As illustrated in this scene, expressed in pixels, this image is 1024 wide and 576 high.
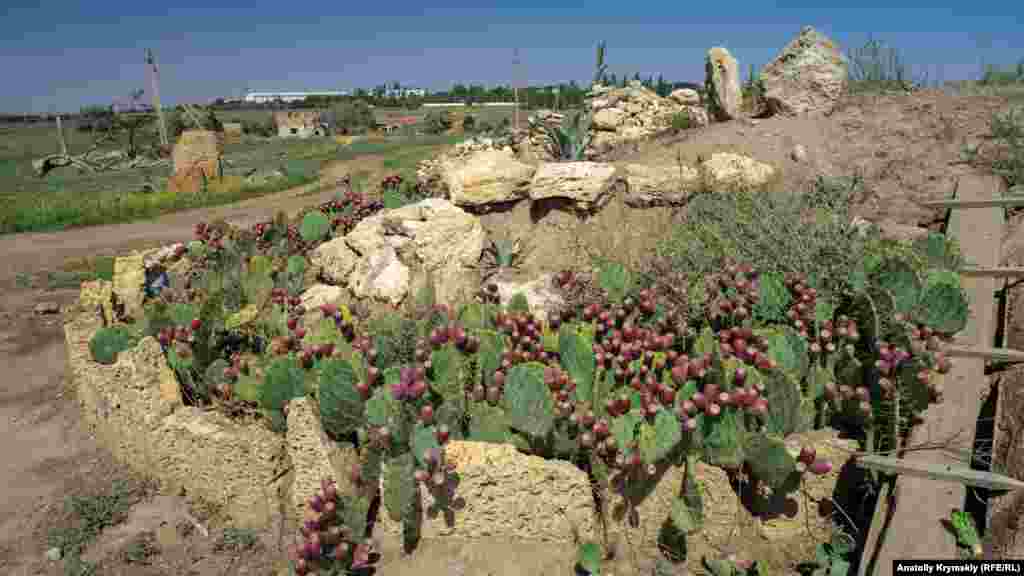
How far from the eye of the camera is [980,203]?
13.8 ft

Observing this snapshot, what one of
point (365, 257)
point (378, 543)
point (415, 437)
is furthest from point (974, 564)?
point (365, 257)

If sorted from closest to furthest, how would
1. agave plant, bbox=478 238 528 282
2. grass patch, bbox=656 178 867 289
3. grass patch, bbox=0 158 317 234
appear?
1. grass patch, bbox=656 178 867 289
2. agave plant, bbox=478 238 528 282
3. grass patch, bbox=0 158 317 234

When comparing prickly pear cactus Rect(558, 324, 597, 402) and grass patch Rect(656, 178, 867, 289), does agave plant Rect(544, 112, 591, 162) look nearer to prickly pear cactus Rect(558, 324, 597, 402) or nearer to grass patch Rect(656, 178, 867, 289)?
grass patch Rect(656, 178, 867, 289)

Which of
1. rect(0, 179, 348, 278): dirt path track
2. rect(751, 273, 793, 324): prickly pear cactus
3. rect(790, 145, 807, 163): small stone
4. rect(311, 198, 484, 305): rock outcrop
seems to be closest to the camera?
rect(751, 273, 793, 324): prickly pear cactus

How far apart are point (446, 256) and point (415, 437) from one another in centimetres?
235

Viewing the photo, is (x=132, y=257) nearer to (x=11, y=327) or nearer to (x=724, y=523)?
(x=11, y=327)

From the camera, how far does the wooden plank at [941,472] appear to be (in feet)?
7.36

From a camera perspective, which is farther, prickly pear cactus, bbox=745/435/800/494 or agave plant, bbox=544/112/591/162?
agave plant, bbox=544/112/591/162

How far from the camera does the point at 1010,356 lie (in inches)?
113

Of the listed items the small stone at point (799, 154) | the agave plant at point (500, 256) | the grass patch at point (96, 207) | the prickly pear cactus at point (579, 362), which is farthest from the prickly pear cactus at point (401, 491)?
the grass patch at point (96, 207)

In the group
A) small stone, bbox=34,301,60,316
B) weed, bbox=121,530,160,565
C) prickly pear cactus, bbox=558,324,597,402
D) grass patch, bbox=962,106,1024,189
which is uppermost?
grass patch, bbox=962,106,1024,189

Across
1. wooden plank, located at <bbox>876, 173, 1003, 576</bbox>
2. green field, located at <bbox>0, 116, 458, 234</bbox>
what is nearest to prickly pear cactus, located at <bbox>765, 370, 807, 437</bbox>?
wooden plank, located at <bbox>876, 173, 1003, 576</bbox>

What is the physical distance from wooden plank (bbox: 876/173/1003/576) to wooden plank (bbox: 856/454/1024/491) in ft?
0.10

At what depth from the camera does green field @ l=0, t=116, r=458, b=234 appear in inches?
516
